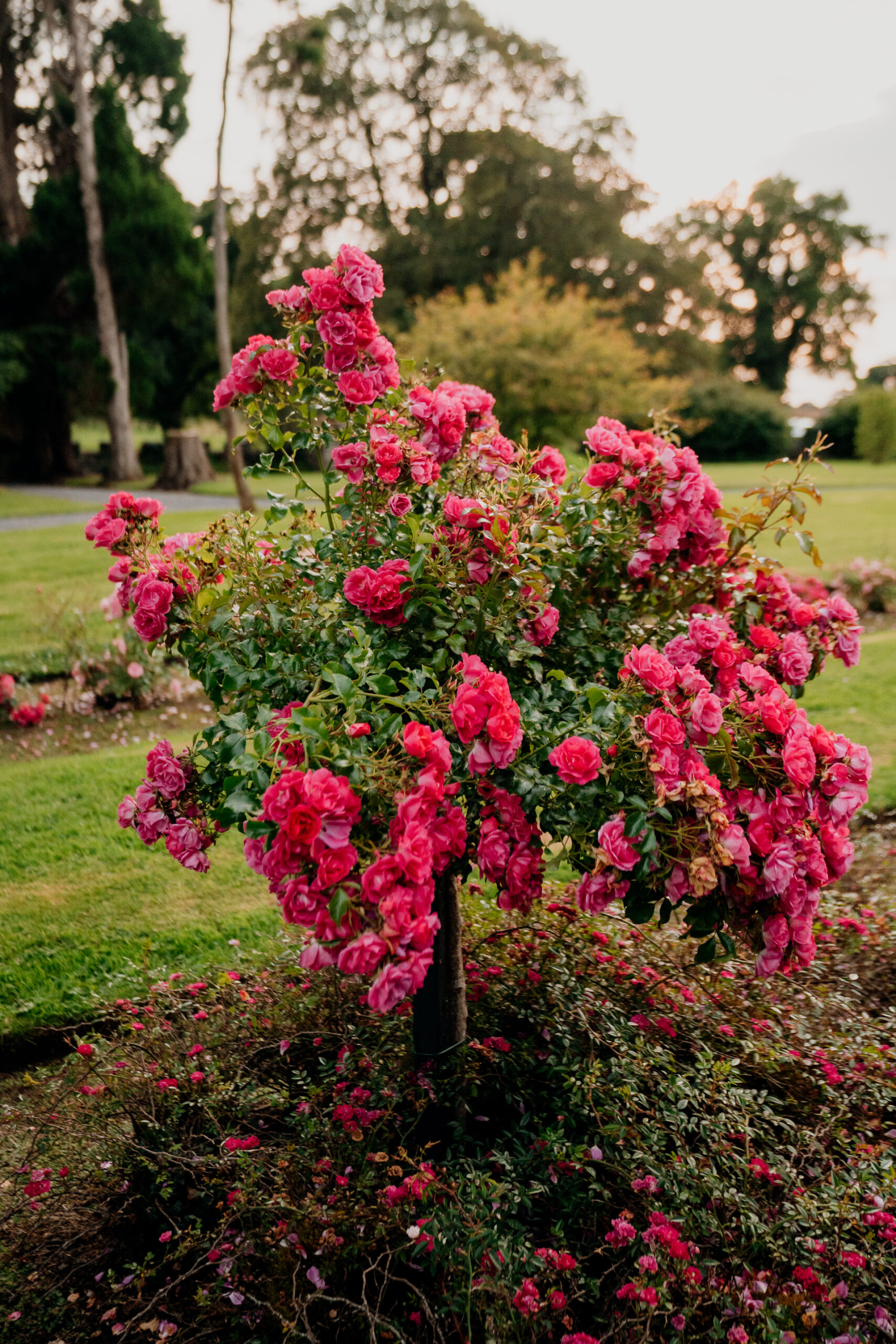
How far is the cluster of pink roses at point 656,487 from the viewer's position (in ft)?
7.75

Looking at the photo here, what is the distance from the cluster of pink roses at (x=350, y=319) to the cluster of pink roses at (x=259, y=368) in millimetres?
93

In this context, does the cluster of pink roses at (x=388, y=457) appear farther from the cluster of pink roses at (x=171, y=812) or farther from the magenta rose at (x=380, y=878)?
the magenta rose at (x=380, y=878)

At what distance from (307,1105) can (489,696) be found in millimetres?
1226

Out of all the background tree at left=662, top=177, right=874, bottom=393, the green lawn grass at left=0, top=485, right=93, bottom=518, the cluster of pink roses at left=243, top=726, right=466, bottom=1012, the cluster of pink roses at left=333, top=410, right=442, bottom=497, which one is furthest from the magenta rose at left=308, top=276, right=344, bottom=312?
the background tree at left=662, top=177, right=874, bottom=393

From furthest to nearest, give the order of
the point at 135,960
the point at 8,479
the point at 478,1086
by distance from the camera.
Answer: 1. the point at 8,479
2. the point at 135,960
3. the point at 478,1086

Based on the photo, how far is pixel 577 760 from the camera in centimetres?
163

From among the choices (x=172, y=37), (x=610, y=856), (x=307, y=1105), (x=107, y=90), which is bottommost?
(x=307, y=1105)

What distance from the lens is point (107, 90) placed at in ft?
61.2

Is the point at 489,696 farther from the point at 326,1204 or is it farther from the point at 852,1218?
the point at 852,1218

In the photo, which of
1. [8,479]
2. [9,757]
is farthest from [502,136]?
[9,757]

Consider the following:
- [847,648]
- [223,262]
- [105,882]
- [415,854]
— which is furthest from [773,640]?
[223,262]

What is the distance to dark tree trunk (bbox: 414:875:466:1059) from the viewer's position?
2211mm

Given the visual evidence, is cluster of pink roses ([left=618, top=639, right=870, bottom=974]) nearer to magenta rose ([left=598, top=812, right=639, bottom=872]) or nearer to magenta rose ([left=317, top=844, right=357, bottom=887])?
magenta rose ([left=598, top=812, right=639, bottom=872])

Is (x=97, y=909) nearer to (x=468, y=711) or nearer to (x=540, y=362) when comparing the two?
(x=468, y=711)
